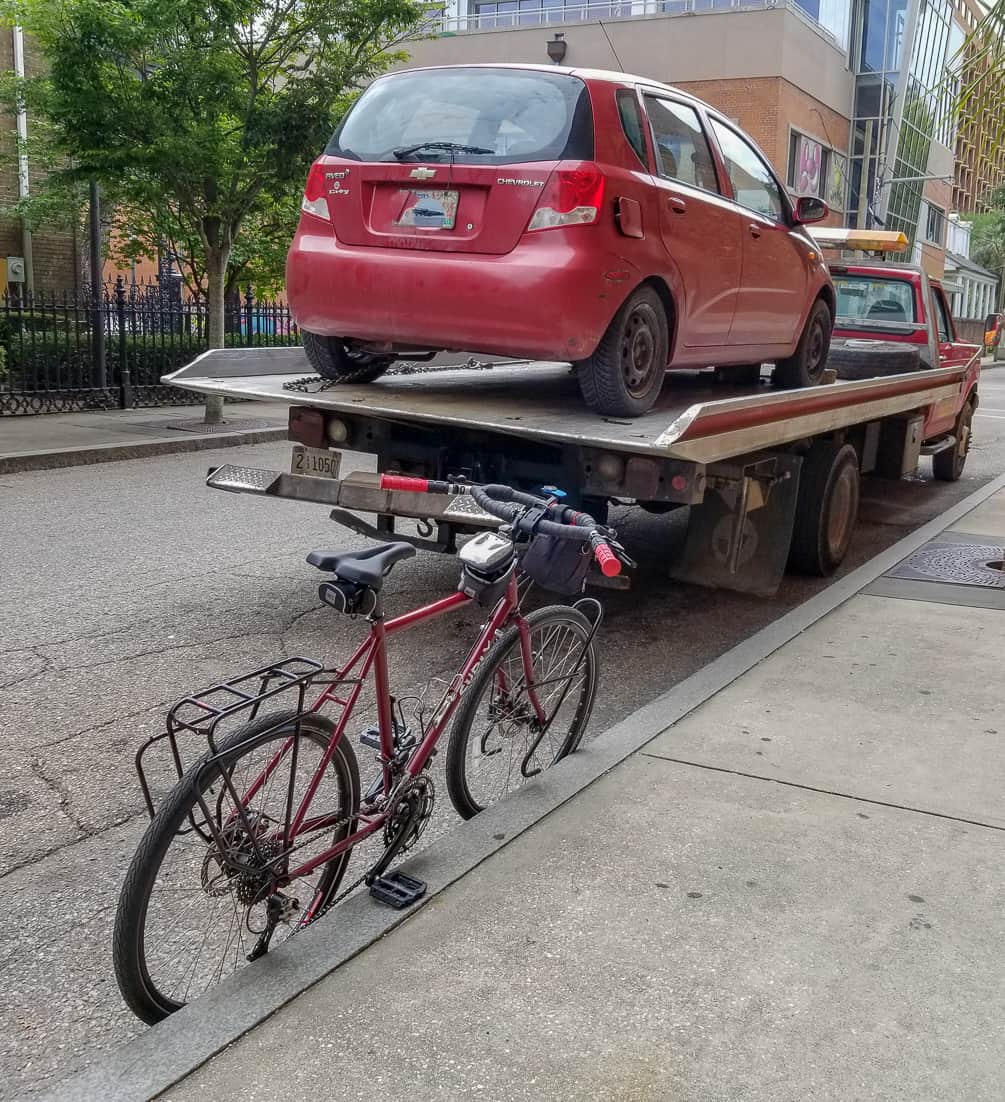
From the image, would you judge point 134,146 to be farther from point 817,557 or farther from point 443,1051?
point 443,1051

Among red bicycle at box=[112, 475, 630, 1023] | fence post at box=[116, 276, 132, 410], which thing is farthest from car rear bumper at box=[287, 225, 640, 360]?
fence post at box=[116, 276, 132, 410]

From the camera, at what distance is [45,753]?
14.9 ft

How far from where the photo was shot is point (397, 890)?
3344 millimetres

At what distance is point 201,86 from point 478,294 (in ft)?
29.2

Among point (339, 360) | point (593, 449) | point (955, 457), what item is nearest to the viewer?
point (593, 449)

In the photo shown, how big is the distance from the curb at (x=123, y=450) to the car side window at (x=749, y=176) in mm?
6336

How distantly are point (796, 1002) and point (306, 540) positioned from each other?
239 inches

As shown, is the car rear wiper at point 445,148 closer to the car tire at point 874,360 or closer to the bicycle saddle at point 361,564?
the bicycle saddle at point 361,564

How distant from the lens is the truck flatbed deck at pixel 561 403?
5430mm

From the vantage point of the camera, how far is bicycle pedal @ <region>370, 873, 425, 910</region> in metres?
3.30

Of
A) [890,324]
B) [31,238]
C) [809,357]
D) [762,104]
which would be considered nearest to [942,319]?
[890,324]

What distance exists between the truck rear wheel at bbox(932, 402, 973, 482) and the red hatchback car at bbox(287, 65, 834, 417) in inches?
279

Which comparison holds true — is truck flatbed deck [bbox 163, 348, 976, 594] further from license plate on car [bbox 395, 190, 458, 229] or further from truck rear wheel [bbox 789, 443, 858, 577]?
license plate on car [bbox 395, 190, 458, 229]

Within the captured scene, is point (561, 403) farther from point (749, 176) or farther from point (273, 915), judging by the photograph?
point (273, 915)
